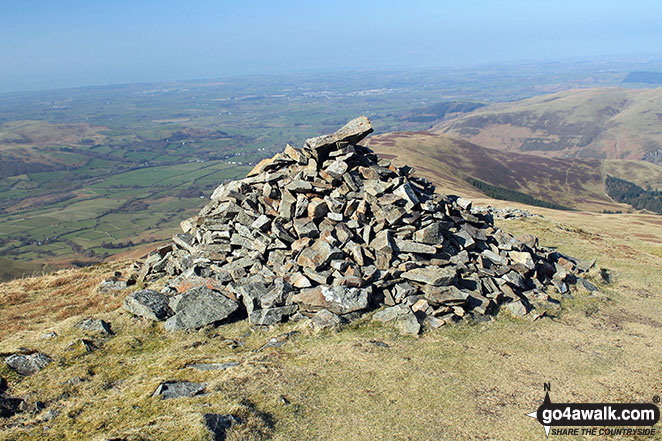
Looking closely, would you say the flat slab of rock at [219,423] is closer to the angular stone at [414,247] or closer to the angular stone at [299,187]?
the angular stone at [414,247]

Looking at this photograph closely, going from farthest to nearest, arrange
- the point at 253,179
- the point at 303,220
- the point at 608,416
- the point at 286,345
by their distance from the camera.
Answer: the point at 253,179, the point at 303,220, the point at 286,345, the point at 608,416

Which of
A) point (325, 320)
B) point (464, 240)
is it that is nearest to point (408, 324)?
point (325, 320)

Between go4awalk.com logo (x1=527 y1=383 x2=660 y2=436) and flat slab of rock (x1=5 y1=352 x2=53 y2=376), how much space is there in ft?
62.2

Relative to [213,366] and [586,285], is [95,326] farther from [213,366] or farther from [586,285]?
[586,285]

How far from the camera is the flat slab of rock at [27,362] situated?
16.7 m

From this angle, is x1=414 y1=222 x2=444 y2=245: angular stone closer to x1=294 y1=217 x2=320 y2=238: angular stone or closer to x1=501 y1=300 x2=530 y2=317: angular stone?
x1=501 y1=300 x2=530 y2=317: angular stone

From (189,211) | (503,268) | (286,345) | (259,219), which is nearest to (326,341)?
(286,345)

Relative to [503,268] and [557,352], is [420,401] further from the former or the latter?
[503,268]

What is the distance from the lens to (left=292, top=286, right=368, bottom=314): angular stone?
21531 mm

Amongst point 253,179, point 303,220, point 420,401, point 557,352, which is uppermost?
point 253,179

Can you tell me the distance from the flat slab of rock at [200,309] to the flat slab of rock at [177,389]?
597 cm

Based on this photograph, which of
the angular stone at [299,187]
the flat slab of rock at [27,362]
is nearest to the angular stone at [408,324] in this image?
the angular stone at [299,187]

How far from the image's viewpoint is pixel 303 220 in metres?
26.7

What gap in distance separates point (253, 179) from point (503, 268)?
60.3ft
